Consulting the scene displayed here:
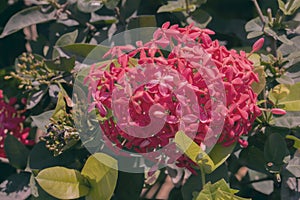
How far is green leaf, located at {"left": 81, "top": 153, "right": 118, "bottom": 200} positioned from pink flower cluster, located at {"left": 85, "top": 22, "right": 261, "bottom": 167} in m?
0.05

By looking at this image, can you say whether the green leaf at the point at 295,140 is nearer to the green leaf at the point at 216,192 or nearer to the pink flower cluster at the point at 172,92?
the pink flower cluster at the point at 172,92

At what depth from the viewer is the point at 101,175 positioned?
1.48 meters

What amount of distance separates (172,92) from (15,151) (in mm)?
653

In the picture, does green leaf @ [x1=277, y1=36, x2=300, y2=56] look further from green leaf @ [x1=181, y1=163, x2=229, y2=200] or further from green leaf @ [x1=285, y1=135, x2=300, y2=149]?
green leaf @ [x1=181, y1=163, x2=229, y2=200]

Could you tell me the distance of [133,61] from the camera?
1464 mm

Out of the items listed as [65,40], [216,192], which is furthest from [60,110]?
[216,192]

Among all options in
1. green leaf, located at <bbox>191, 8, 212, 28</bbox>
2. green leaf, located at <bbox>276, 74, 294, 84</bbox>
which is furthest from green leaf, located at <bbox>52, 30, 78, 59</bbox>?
green leaf, located at <bbox>276, 74, 294, 84</bbox>

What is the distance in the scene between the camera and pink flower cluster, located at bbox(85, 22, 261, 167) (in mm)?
1328

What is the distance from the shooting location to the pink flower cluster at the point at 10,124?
72.9 inches

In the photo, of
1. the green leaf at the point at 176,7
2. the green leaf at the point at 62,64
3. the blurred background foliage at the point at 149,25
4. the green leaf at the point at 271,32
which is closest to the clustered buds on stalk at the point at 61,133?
the blurred background foliage at the point at 149,25

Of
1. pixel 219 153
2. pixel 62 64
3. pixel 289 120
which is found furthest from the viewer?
pixel 62 64

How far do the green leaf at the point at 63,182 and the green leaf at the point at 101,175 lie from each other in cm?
2

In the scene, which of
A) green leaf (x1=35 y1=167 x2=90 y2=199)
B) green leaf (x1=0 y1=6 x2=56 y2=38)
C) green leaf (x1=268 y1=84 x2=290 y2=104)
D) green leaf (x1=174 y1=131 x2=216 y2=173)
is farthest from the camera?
green leaf (x1=0 y1=6 x2=56 y2=38)

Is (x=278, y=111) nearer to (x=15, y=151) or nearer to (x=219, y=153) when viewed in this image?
(x=219, y=153)
